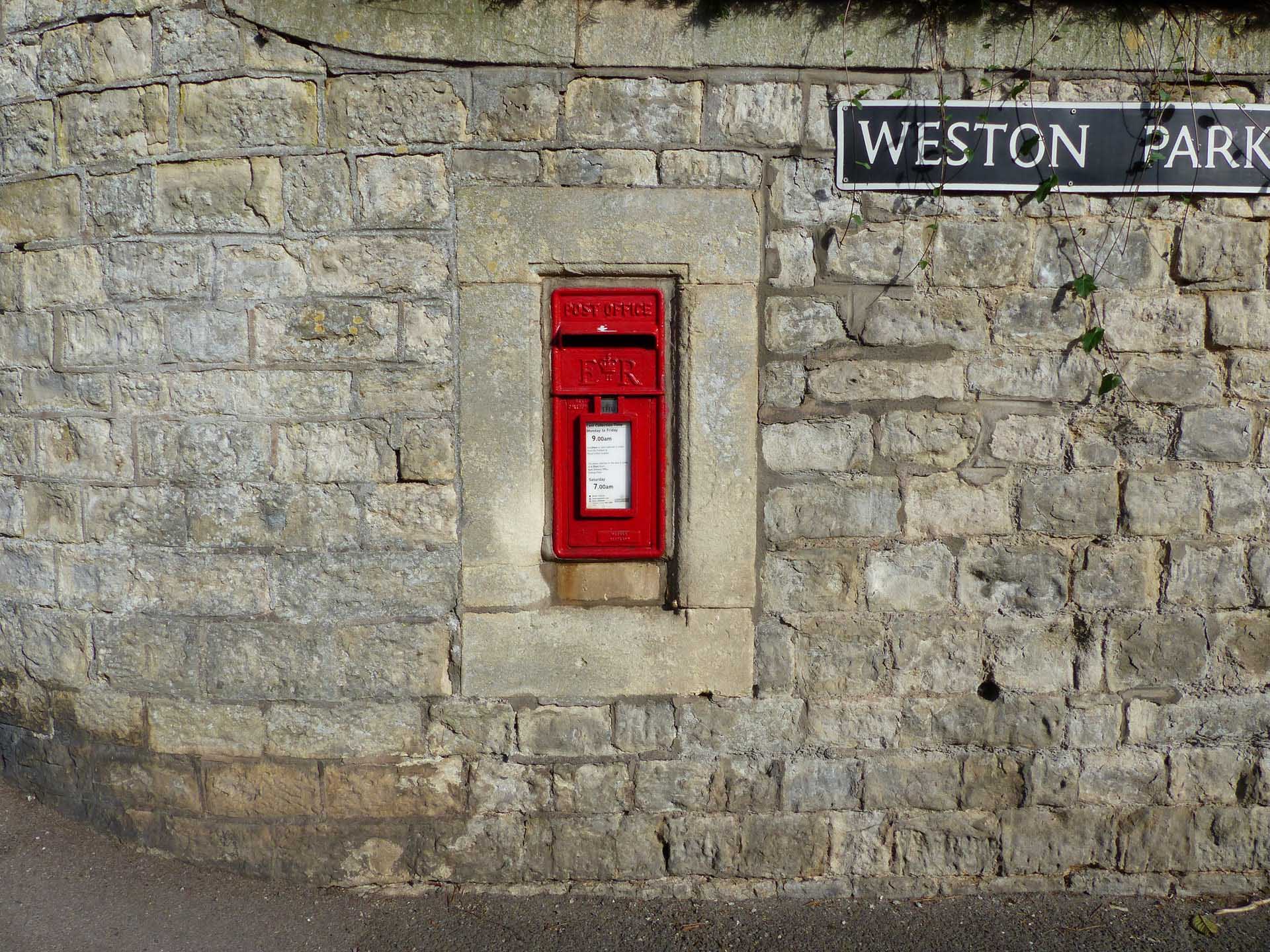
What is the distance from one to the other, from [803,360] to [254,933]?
104 inches

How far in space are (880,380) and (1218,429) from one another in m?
1.24

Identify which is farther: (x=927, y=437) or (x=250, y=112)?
→ (x=927, y=437)

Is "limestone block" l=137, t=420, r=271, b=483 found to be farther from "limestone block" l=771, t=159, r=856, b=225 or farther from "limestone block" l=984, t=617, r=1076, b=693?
"limestone block" l=984, t=617, r=1076, b=693

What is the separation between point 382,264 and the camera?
3035 millimetres

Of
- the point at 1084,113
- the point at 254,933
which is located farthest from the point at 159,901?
the point at 1084,113

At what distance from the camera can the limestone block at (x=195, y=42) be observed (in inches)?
119

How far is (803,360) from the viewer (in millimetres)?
3111

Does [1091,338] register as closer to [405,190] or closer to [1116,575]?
[1116,575]

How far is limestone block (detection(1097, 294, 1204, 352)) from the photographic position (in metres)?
3.16

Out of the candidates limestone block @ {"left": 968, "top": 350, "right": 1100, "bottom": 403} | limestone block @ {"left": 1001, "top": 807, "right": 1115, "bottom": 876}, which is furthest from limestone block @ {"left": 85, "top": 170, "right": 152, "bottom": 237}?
limestone block @ {"left": 1001, "top": 807, "right": 1115, "bottom": 876}

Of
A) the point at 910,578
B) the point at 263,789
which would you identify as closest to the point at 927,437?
the point at 910,578

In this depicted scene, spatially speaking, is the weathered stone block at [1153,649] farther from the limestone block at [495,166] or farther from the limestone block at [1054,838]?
the limestone block at [495,166]

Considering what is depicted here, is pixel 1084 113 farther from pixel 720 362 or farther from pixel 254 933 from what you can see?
pixel 254 933

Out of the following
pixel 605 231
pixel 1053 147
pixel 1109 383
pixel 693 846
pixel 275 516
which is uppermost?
pixel 1053 147
